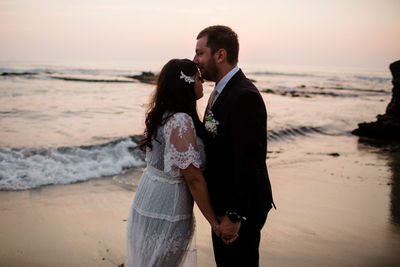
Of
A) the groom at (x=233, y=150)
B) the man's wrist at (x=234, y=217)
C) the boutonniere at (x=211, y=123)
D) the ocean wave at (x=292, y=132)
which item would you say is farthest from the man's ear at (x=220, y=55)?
the ocean wave at (x=292, y=132)

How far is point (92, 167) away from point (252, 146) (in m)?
6.40

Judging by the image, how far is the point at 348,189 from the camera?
22.6ft

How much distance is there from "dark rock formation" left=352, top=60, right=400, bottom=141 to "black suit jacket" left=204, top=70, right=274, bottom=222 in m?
11.7

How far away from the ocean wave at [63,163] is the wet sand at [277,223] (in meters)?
0.41

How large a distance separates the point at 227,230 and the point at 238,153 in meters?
0.54

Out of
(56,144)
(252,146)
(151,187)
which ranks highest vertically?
(252,146)

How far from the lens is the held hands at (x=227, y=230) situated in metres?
2.41

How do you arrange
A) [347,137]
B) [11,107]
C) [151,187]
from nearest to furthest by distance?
[151,187] → [347,137] → [11,107]

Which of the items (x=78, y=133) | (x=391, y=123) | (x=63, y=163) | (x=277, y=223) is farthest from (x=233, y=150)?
(x=391, y=123)

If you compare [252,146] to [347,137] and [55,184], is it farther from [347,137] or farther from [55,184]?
[347,137]

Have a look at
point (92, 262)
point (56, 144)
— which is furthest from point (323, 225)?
point (56, 144)

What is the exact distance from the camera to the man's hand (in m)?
2.40

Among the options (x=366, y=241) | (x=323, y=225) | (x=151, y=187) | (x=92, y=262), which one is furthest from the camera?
(x=323, y=225)

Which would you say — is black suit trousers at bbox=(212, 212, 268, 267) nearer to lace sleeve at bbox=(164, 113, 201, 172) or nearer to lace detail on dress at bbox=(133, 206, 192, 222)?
lace detail on dress at bbox=(133, 206, 192, 222)
